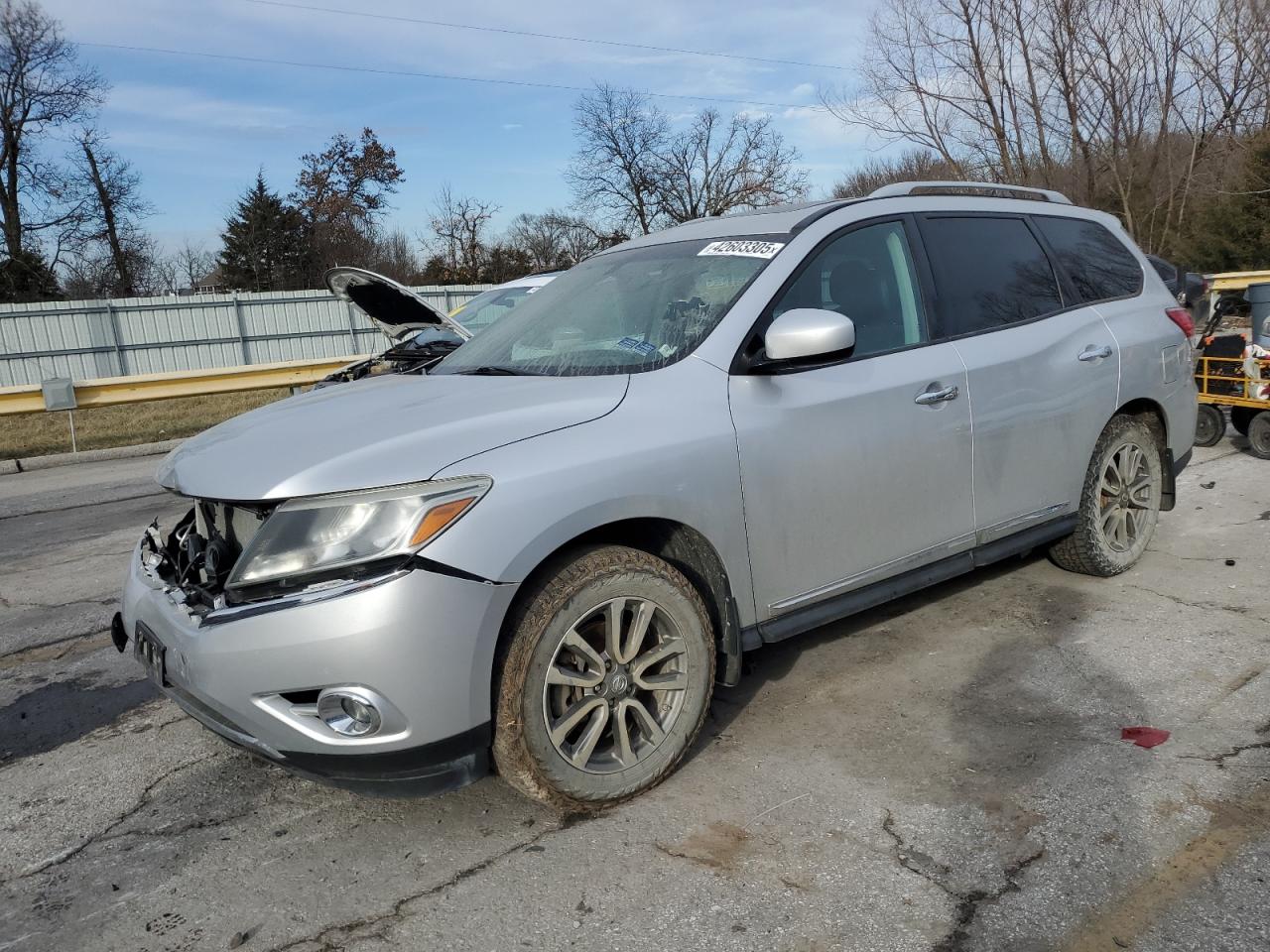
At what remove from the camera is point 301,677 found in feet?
8.23

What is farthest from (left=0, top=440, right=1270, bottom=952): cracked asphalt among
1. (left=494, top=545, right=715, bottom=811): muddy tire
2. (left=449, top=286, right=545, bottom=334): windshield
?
(left=449, top=286, right=545, bottom=334): windshield

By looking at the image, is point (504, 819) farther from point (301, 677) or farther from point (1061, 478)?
point (1061, 478)

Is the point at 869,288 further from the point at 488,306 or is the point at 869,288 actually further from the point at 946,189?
the point at 488,306

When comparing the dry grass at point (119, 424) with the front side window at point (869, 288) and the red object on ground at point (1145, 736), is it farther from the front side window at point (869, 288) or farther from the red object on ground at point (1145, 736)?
the red object on ground at point (1145, 736)

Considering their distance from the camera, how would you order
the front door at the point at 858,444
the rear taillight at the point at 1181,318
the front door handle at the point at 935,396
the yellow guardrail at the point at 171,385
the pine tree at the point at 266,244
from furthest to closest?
the pine tree at the point at 266,244 < the yellow guardrail at the point at 171,385 < the rear taillight at the point at 1181,318 < the front door handle at the point at 935,396 < the front door at the point at 858,444

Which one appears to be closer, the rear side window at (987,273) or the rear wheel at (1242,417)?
the rear side window at (987,273)

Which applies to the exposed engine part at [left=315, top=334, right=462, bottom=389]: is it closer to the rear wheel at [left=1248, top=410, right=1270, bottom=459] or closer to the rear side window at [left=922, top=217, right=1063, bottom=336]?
the rear side window at [left=922, top=217, right=1063, bottom=336]

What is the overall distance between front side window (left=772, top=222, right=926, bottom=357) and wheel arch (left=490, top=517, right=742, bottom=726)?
3.05ft

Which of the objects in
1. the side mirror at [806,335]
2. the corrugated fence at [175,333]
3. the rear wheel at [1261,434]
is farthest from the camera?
the corrugated fence at [175,333]

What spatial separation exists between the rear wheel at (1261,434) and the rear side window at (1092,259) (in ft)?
11.7

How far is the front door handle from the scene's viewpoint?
3.63 meters

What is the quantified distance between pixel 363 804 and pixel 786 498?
167 centimetres

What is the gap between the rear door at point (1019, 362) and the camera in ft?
12.9

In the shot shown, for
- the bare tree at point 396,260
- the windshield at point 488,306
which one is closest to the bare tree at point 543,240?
the bare tree at point 396,260
